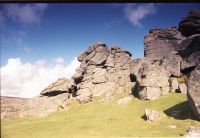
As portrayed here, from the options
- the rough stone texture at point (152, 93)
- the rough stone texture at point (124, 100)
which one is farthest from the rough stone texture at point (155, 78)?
the rough stone texture at point (124, 100)

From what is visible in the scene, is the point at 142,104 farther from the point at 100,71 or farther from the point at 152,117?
the point at 100,71

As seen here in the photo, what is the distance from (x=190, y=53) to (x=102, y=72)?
95.7 feet

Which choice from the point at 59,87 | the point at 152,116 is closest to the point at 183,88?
the point at 152,116

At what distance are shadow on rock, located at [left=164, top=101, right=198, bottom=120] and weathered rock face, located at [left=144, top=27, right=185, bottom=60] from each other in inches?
1567

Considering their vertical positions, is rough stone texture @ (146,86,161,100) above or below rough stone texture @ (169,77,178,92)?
below

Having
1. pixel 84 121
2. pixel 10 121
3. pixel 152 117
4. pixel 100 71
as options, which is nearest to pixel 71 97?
pixel 100 71

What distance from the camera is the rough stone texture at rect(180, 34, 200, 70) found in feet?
212

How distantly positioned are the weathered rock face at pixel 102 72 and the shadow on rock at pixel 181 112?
26.6 metres

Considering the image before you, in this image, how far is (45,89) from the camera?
3329 inches

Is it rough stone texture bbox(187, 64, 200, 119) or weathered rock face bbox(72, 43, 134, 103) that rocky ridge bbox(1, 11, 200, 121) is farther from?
rough stone texture bbox(187, 64, 200, 119)

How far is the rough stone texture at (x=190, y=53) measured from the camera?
212 feet

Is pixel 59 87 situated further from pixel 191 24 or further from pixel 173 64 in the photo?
pixel 191 24

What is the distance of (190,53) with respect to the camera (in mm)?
69000

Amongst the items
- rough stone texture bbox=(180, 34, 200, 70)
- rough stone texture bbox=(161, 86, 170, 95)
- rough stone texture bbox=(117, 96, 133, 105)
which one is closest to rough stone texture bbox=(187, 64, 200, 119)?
rough stone texture bbox=(161, 86, 170, 95)
